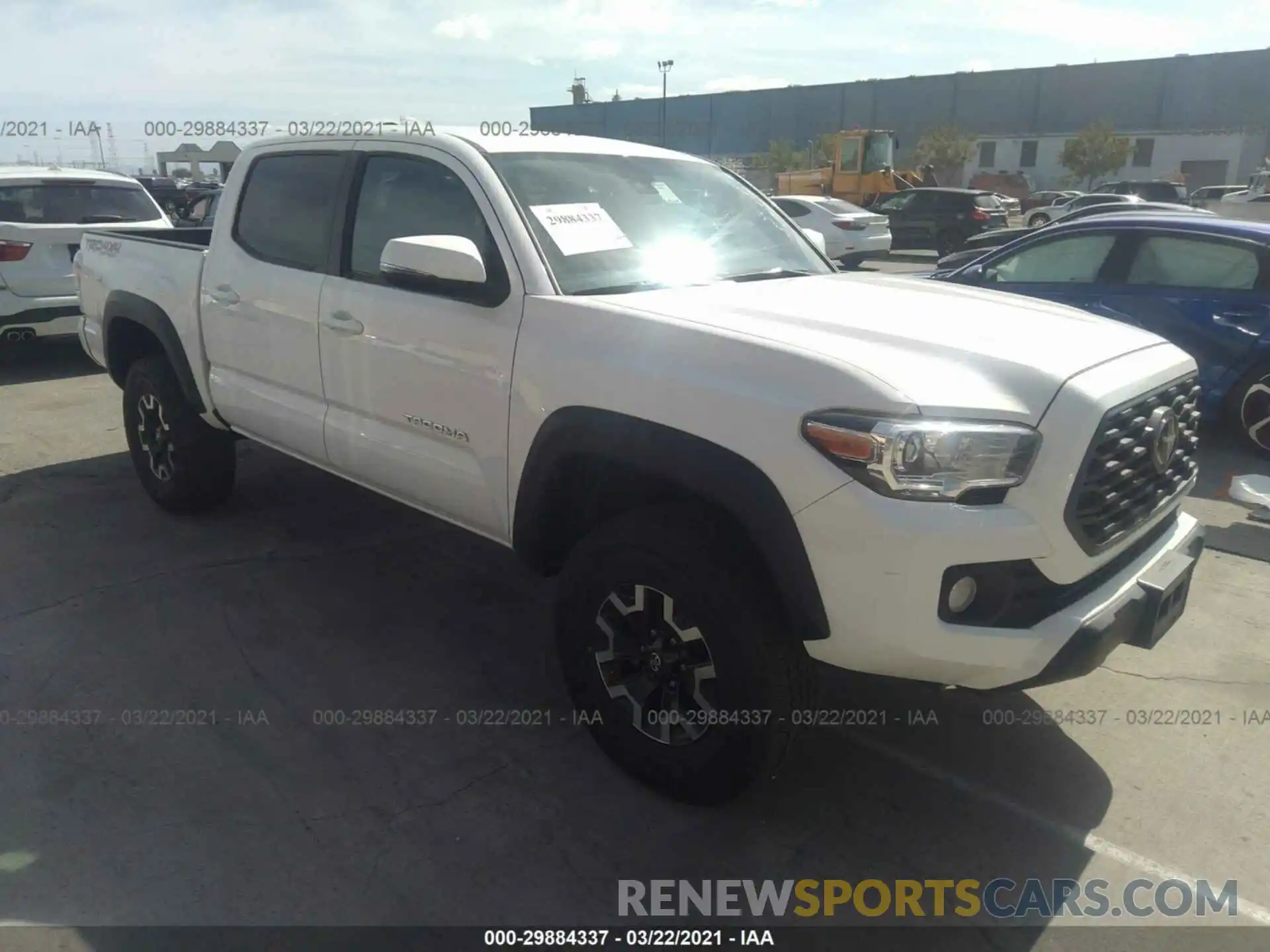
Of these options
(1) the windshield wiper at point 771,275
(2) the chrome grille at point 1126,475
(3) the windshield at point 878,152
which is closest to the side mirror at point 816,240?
(1) the windshield wiper at point 771,275

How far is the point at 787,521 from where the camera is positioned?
2.48 m

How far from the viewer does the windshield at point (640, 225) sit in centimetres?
331

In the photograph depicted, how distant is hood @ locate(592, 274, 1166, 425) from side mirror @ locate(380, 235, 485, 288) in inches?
17.6

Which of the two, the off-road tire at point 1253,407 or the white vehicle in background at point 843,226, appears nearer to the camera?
the off-road tire at point 1253,407

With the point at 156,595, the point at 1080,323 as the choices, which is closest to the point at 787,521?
the point at 1080,323

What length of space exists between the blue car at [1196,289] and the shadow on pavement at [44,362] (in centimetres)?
800

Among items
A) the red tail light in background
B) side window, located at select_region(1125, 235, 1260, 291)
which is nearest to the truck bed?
the red tail light in background

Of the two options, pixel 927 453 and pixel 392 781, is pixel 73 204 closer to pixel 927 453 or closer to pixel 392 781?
pixel 392 781

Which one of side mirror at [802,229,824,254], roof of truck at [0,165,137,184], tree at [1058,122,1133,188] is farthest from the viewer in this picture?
tree at [1058,122,1133,188]

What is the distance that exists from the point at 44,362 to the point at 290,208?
269 inches

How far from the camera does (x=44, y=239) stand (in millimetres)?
8445

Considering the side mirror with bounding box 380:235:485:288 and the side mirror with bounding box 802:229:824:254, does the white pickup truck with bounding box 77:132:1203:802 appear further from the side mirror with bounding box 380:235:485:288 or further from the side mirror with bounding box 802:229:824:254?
the side mirror with bounding box 802:229:824:254

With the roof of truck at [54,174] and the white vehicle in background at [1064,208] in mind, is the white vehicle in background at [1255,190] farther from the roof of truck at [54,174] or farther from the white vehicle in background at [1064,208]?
the roof of truck at [54,174]

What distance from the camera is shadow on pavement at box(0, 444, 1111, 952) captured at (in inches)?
103
